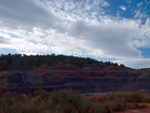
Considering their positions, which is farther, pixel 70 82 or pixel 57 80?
pixel 70 82

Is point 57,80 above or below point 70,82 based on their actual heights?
above

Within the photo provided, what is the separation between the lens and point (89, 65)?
221 ft

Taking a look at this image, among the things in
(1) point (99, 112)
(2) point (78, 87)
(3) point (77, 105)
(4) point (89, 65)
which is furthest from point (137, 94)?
(4) point (89, 65)

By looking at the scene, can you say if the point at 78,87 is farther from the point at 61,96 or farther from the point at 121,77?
the point at 61,96

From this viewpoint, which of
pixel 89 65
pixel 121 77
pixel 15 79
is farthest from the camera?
pixel 89 65

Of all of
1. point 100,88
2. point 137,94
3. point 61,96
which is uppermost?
point 61,96

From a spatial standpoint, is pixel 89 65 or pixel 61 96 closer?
pixel 61 96

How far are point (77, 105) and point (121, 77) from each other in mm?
39989

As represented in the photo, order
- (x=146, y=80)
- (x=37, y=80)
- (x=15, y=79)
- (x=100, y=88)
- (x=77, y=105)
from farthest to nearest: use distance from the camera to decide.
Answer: (x=146, y=80) → (x=100, y=88) → (x=37, y=80) → (x=15, y=79) → (x=77, y=105)

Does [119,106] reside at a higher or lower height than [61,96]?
lower

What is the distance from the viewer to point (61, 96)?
402 inches

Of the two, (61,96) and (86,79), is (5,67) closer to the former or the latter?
(86,79)

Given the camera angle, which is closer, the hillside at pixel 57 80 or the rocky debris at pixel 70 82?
the rocky debris at pixel 70 82

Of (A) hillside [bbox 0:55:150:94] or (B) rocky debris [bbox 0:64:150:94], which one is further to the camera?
(A) hillside [bbox 0:55:150:94]
